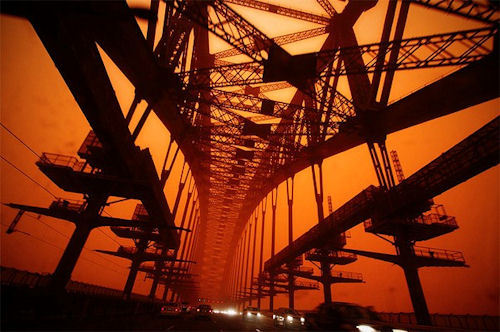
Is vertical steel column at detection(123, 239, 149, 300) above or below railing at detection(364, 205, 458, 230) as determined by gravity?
below

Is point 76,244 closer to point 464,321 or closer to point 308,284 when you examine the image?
point 464,321

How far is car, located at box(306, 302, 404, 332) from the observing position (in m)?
8.74

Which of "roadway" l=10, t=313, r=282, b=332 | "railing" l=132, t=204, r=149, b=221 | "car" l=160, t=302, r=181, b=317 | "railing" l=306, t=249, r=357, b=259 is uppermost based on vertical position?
"railing" l=132, t=204, r=149, b=221

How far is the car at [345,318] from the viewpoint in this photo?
874 centimetres

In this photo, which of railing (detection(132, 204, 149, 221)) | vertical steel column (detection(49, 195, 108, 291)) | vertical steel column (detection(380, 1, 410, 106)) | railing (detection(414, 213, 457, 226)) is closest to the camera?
vertical steel column (detection(49, 195, 108, 291))

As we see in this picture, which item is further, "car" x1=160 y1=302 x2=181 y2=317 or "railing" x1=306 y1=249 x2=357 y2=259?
"railing" x1=306 y1=249 x2=357 y2=259

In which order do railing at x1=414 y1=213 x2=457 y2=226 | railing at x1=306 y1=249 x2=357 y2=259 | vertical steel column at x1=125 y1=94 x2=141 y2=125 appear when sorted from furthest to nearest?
1. railing at x1=306 y1=249 x2=357 y2=259
2. railing at x1=414 y1=213 x2=457 y2=226
3. vertical steel column at x1=125 y1=94 x2=141 y2=125

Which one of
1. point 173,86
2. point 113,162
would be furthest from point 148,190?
point 173,86

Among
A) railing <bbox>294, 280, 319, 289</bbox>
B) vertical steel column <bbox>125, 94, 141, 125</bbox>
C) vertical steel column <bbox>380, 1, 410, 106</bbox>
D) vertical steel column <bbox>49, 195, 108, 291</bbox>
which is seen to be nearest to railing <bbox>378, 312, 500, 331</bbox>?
vertical steel column <bbox>380, 1, 410, 106</bbox>

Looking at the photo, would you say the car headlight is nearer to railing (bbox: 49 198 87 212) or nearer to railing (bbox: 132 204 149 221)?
railing (bbox: 49 198 87 212)

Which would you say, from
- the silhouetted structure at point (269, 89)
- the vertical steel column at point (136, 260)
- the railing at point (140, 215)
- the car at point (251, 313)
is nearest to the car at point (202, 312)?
the silhouetted structure at point (269, 89)

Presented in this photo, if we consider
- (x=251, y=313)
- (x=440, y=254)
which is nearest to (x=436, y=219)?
(x=440, y=254)

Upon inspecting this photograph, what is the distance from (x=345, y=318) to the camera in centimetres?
982

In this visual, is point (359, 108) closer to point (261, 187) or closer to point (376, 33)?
point (376, 33)
